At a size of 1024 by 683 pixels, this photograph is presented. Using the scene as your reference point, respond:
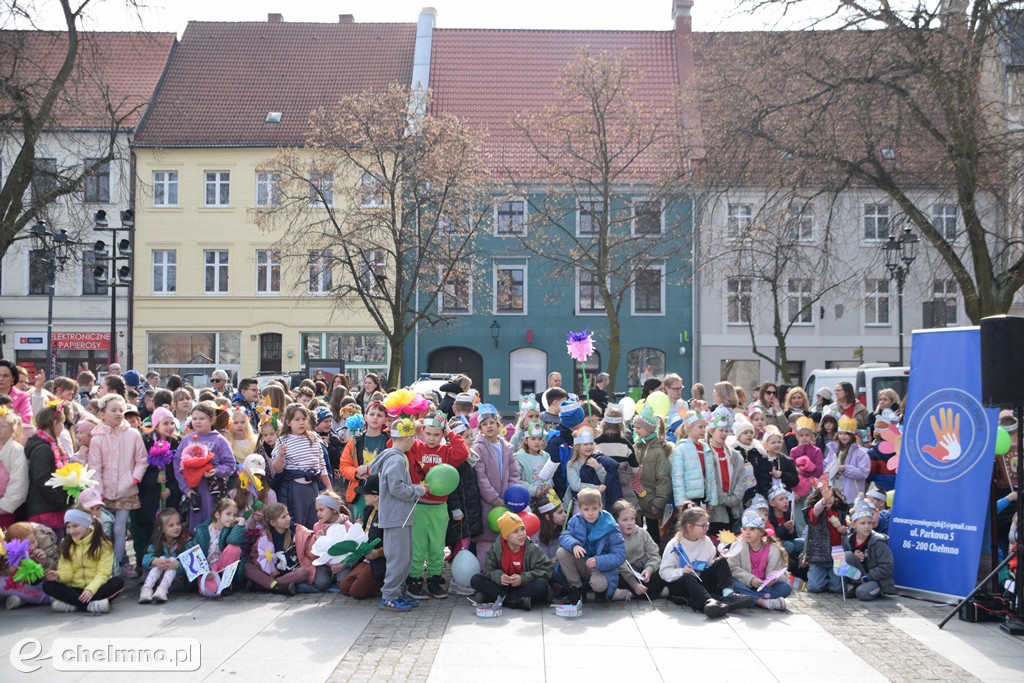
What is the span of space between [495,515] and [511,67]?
3313cm

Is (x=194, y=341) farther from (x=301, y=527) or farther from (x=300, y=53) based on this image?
(x=301, y=527)

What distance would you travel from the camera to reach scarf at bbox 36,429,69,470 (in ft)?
28.9

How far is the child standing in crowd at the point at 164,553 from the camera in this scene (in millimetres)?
8484

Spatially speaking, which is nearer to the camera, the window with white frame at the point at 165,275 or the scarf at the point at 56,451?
the scarf at the point at 56,451

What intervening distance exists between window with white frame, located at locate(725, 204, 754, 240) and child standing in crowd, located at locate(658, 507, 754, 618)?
906 centimetres

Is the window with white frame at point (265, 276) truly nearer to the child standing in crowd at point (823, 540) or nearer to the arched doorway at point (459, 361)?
the arched doorway at point (459, 361)

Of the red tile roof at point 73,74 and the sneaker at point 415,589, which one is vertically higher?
the red tile roof at point 73,74

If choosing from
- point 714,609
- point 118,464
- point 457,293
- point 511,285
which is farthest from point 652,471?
point 511,285

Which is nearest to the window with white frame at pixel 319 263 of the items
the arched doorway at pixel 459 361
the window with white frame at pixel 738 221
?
the arched doorway at pixel 459 361

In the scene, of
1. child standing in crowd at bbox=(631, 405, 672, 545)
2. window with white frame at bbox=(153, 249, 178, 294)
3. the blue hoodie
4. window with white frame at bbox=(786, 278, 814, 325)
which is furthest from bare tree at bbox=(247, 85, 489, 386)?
the blue hoodie

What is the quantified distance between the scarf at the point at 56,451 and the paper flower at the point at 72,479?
30 centimetres

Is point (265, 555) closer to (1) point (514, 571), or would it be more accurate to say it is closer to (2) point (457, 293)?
(1) point (514, 571)

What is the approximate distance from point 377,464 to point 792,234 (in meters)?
10.4

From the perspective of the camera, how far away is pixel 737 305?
35.4m
